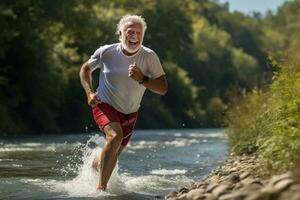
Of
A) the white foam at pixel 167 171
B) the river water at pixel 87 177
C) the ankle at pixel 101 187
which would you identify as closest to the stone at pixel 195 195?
the river water at pixel 87 177

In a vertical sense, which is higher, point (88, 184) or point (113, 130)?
point (113, 130)

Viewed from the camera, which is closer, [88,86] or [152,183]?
[88,86]

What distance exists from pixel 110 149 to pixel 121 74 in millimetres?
919

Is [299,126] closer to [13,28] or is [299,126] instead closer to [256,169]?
[256,169]

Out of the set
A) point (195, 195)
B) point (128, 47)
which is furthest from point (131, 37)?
point (195, 195)

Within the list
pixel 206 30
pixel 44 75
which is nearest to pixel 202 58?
pixel 206 30

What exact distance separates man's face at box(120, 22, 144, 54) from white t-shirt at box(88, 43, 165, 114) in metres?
0.10

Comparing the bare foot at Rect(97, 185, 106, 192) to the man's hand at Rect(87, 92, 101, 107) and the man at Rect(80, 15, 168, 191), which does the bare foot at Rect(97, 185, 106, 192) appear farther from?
the man's hand at Rect(87, 92, 101, 107)

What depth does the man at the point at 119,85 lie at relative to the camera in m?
8.74

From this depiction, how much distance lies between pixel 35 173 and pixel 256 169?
523 cm

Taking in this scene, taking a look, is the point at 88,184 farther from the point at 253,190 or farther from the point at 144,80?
the point at 253,190

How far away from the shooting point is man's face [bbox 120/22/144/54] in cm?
881

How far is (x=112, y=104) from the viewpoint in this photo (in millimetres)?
8883

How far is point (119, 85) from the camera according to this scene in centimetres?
881
